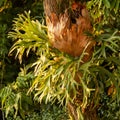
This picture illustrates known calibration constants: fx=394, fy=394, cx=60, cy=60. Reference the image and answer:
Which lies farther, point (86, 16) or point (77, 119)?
point (77, 119)

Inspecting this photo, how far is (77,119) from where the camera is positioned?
258cm

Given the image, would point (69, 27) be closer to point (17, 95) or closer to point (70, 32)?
point (70, 32)

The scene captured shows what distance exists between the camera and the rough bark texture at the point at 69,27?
7.61 feet

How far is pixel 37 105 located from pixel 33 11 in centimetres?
87

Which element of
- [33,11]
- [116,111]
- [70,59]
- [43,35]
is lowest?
[116,111]

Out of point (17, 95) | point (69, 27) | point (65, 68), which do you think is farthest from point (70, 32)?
point (17, 95)

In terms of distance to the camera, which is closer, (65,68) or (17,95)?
(65,68)

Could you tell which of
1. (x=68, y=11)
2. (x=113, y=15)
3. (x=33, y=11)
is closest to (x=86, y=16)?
(x=68, y=11)

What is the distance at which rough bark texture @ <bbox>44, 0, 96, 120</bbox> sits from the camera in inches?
91.4

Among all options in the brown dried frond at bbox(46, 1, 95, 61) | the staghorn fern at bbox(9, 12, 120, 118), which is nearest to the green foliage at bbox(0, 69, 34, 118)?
the staghorn fern at bbox(9, 12, 120, 118)

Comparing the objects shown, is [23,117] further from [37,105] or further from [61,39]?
[61,39]

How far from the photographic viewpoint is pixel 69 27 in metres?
2.32

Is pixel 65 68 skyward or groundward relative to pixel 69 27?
groundward

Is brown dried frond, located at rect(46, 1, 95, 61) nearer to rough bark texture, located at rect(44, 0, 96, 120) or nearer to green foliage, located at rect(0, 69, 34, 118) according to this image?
rough bark texture, located at rect(44, 0, 96, 120)
